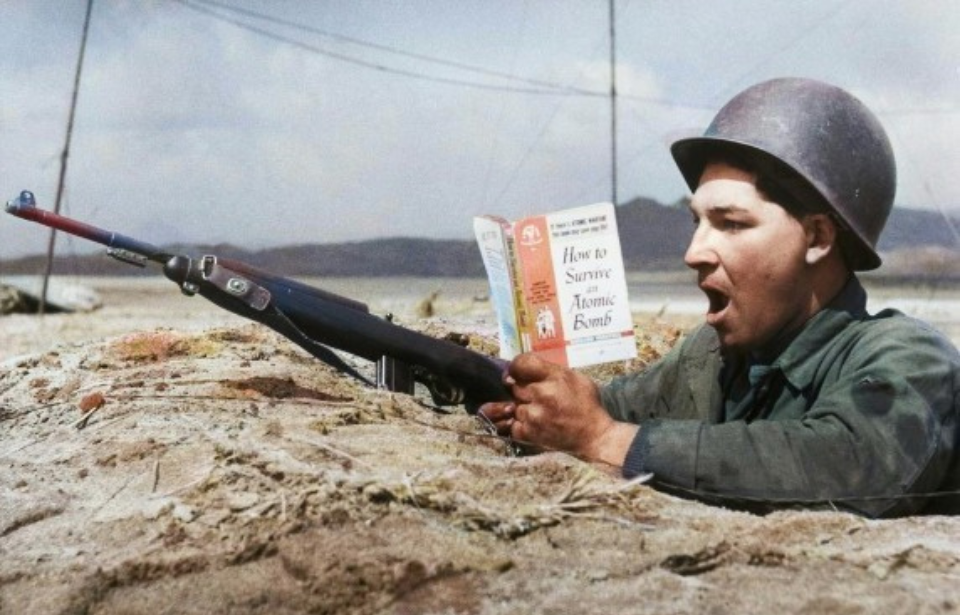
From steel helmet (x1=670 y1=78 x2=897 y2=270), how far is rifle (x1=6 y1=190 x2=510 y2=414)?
981mm

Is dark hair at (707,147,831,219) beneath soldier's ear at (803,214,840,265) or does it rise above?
above

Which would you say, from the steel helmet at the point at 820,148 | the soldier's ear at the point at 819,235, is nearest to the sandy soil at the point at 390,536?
the soldier's ear at the point at 819,235

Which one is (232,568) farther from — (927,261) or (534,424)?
(927,261)

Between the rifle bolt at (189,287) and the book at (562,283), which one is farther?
the book at (562,283)

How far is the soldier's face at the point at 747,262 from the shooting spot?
3.15 m

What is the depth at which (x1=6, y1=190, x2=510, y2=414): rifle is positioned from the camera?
3643mm

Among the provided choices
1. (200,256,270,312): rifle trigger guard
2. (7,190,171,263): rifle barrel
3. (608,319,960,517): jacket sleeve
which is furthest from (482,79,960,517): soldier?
(7,190,171,263): rifle barrel

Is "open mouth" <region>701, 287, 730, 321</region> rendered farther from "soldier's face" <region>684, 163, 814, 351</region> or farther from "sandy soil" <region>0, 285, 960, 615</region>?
"sandy soil" <region>0, 285, 960, 615</region>

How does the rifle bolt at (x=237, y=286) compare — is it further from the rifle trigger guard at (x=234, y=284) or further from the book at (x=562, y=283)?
the book at (x=562, y=283)

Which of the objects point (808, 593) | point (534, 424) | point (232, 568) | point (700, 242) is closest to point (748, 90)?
point (700, 242)

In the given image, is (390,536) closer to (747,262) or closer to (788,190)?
(747,262)

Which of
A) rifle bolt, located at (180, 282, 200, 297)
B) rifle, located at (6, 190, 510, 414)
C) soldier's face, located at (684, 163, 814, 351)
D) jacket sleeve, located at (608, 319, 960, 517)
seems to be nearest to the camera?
jacket sleeve, located at (608, 319, 960, 517)

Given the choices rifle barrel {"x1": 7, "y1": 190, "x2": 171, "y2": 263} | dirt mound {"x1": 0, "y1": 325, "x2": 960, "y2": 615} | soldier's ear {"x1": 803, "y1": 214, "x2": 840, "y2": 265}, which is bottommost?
dirt mound {"x1": 0, "y1": 325, "x2": 960, "y2": 615}

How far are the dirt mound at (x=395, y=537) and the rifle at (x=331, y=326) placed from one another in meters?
0.21
